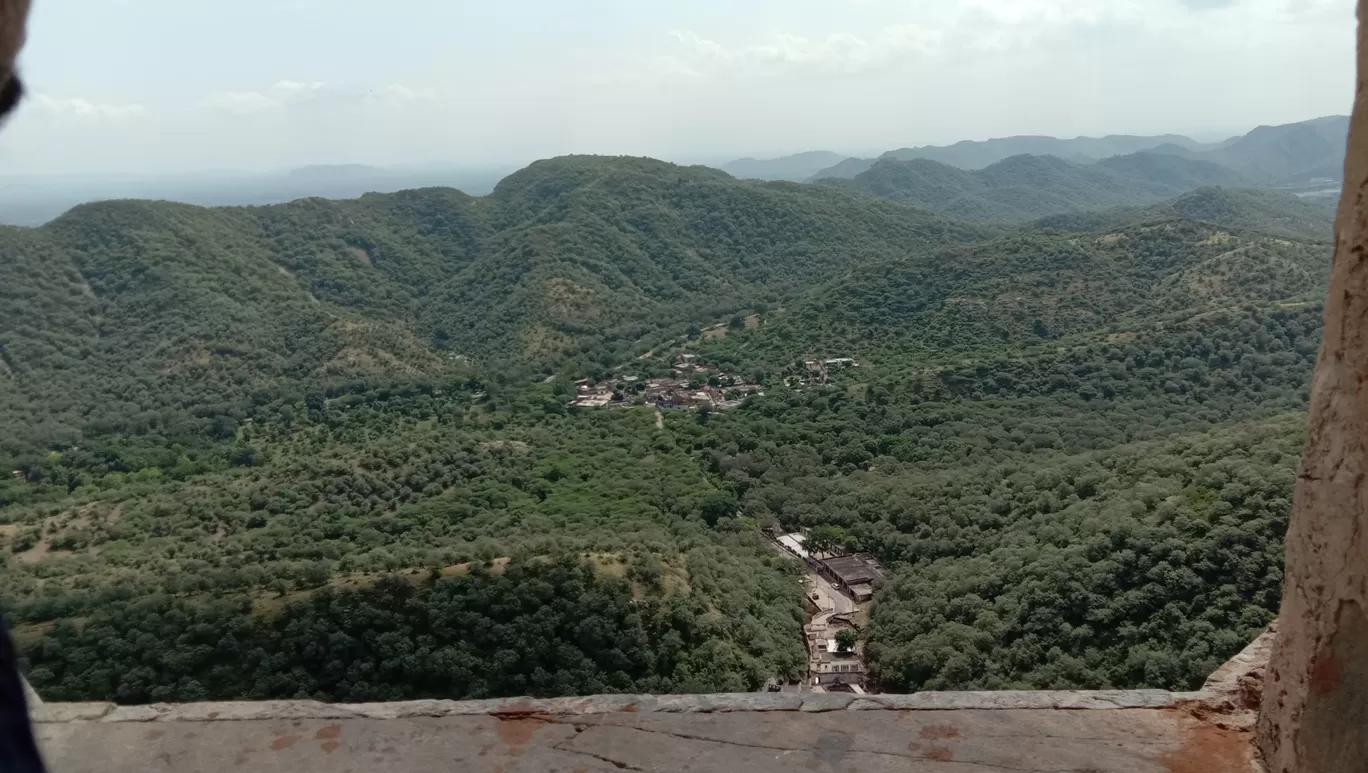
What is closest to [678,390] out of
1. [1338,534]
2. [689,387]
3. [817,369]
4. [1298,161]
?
[689,387]

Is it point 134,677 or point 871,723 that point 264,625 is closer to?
point 134,677

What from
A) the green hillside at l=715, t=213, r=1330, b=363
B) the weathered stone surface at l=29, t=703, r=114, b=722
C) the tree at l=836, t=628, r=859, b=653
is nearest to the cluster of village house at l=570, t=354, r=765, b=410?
the green hillside at l=715, t=213, r=1330, b=363

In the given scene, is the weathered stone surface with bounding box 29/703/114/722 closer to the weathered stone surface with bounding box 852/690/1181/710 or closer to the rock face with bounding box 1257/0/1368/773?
the weathered stone surface with bounding box 852/690/1181/710

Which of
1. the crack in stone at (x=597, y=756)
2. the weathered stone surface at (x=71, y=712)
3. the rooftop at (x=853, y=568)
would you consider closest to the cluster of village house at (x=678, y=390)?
the rooftop at (x=853, y=568)

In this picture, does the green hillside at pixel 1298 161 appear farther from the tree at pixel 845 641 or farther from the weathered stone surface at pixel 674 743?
the weathered stone surface at pixel 674 743

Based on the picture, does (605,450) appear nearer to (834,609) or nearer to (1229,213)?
(834,609)

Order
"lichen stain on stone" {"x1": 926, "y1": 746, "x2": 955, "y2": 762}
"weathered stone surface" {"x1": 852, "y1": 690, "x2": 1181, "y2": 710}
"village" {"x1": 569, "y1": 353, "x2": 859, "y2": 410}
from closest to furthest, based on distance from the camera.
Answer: "lichen stain on stone" {"x1": 926, "y1": 746, "x2": 955, "y2": 762}, "weathered stone surface" {"x1": 852, "y1": 690, "x2": 1181, "y2": 710}, "village" {"x1": 569, "y1": 353, "x2": 859, "y2": 410}

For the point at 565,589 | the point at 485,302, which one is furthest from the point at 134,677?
the point at 485,302
